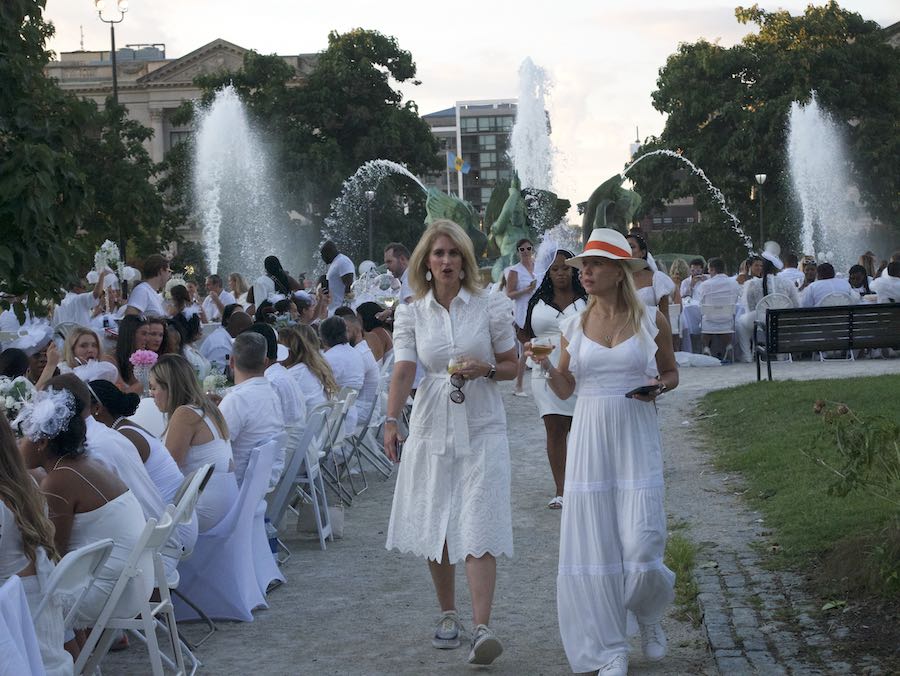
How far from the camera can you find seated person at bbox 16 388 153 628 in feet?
18.7

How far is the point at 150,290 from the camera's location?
44.2 feet

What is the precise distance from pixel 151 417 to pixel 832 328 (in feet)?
37.1


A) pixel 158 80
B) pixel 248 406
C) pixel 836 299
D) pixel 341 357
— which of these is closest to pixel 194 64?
pixel 158 80

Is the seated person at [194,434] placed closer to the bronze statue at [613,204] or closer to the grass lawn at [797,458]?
the grass lawn at [797,458]

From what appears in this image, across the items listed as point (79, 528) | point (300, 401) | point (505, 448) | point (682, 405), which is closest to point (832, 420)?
point (505, 448)

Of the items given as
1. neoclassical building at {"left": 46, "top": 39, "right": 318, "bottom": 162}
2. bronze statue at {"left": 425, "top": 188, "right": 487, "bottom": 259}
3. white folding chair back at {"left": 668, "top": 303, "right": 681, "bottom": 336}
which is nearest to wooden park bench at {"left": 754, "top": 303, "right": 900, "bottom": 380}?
white folding chair back at {"left": 668, "top": 303, "right": 681, "bottom": 336}

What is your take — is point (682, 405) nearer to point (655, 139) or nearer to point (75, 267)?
point (75, 267)

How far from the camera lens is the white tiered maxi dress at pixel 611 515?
593 centimetres

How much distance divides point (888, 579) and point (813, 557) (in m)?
1.75

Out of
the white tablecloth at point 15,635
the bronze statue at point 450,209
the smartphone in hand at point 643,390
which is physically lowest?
the white tablecloth at point 15,635

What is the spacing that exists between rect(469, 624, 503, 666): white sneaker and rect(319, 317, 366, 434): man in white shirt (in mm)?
5891

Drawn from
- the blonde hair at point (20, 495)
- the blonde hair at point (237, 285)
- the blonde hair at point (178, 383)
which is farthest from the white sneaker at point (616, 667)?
the blonde hair at point (237, 285)

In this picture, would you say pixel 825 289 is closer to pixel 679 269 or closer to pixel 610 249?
pixel 679 269

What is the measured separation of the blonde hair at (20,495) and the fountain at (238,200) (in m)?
56.4
